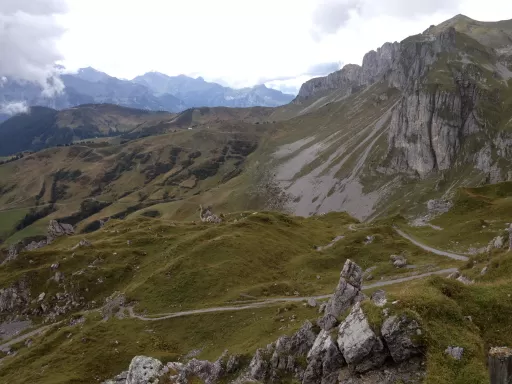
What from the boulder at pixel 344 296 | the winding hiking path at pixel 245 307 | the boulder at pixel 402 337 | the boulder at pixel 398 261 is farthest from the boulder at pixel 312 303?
the boulder at pixel 402 337

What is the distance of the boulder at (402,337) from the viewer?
2408 centimetres

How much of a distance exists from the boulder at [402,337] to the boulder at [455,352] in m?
1.48

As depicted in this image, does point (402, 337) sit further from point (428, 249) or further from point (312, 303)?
point (428, 249)

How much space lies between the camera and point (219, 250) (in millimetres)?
90438

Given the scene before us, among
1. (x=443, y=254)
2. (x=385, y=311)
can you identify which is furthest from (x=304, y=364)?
(x=443, y=254)

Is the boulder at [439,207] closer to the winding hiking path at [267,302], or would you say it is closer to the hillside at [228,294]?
the hillside at [228,294]

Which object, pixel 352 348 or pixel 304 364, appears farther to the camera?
pixel 304 364

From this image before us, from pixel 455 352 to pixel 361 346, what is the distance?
5.66m

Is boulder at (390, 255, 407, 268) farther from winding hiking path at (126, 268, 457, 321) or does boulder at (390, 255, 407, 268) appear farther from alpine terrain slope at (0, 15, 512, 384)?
winding hiking path at (126, 268, 457, 321)

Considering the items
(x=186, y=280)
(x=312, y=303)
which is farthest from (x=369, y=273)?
(x=186, y=280)

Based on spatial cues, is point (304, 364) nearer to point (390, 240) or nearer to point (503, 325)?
point (503, 325)

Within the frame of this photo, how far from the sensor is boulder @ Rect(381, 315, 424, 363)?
24.1 m

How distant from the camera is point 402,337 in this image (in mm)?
24328

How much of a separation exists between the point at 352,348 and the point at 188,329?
4442 cm
